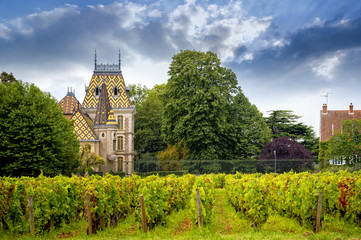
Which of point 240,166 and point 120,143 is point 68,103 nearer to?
point 120,143

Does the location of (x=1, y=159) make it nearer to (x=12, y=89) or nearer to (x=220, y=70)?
(x=12, y=89)

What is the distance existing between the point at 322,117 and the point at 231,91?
11.2 metres

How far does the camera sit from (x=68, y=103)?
45.2 meters

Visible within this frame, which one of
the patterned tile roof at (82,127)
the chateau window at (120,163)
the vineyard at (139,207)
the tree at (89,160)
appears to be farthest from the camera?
the chateau window at (120,163)

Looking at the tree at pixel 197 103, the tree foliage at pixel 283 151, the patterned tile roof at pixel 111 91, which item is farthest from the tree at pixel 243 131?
the patterned tile roof at pixel 111 91

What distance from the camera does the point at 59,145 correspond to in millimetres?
24562

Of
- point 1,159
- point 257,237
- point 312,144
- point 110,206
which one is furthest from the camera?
point 312,144

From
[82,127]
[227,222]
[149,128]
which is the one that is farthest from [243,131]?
[227,222]

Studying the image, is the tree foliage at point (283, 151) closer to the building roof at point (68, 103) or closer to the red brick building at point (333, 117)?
the red brick building at point (333, 117)

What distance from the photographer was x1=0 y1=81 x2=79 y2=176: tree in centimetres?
2272

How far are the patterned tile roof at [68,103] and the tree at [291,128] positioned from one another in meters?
25.4

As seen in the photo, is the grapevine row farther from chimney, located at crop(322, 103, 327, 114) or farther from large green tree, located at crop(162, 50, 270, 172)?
chimney, located at crop(322, 103, 327, 114)

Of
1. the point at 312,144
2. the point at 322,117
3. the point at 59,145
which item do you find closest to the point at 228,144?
the point at 322,117

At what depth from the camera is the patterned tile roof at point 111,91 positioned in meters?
45.7
